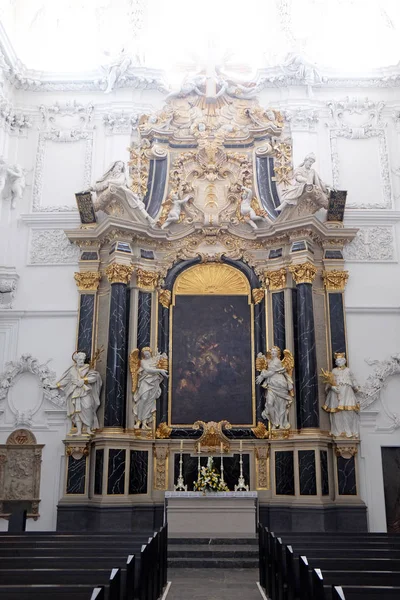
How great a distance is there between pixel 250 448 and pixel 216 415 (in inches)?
43.6

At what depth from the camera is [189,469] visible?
47.8 ft

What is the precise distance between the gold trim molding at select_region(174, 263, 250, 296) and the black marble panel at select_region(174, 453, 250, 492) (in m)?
4.07

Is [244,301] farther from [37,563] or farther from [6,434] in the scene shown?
[37,563]

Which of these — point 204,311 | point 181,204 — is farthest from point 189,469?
point 181,204

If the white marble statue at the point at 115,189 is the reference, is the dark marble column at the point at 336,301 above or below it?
below

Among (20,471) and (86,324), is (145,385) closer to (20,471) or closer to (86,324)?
(86,324)

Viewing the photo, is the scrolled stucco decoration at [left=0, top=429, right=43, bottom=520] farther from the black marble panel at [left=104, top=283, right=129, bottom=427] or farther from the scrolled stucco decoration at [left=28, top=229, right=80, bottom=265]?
the scrolled stucco decoration at [left=28, top=229, right=80, bottom=265]

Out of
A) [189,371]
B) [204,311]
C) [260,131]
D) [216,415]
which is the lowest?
[216,415]

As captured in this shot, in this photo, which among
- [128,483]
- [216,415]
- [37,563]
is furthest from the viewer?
[216,415]

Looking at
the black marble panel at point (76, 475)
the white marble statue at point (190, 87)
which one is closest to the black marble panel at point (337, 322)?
the black marble panel at point (76, 475)

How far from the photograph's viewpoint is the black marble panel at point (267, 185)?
16.2m

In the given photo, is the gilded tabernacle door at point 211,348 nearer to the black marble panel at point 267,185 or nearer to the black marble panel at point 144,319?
the black marble panel at point 144,319

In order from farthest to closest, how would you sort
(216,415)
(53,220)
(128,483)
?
1. (53,220)
2. (216,415)
3. (128,483)

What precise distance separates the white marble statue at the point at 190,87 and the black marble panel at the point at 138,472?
9.65 meters
